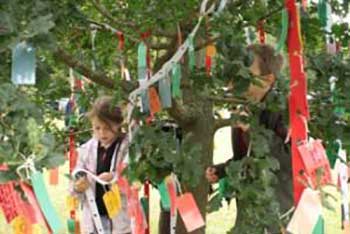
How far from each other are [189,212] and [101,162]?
84 cm

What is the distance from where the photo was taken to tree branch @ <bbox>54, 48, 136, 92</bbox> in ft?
5.90

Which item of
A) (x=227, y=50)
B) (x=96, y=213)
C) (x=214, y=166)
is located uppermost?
(x=227, y=50)

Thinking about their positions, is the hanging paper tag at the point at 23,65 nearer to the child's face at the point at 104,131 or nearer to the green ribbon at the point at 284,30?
the green ribbon at the point at 284,30

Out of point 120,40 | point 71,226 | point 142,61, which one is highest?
point 120,40

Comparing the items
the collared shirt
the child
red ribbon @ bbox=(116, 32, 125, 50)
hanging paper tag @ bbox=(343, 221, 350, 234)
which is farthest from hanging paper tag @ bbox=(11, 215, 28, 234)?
hanging paper tag @ bbox=(343, 221, 350, 234)

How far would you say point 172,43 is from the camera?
219 cm

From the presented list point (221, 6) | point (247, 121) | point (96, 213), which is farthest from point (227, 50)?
point (96, 213)

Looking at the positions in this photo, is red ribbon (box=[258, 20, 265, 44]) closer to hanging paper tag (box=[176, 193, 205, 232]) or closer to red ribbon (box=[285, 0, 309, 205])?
red ribbon (box=[285, 0, 309, 205])

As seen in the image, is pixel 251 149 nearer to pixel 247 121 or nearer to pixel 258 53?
pixel 247 121

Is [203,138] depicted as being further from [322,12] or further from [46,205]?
[46,205]

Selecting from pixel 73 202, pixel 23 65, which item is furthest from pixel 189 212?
pixel 73 202

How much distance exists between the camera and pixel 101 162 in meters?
2.61

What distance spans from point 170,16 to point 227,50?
13.7 inches

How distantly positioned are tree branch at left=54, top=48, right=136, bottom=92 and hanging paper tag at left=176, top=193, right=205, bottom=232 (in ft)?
1.16
